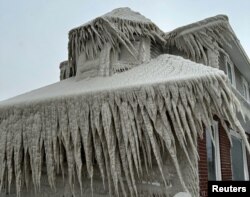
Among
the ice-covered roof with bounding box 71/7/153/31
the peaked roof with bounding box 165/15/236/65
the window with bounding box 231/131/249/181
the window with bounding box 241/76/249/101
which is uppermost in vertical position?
the ice-covered roof with bounding box 71/7/153/31

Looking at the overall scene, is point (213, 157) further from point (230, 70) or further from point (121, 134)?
point (230, 70)

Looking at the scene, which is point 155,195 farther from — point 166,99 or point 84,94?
point 84,94

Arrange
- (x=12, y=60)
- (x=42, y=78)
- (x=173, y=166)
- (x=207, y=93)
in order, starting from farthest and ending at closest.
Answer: (x=42, y=78)
(x=12, y=60)
(x=173, y=166)
(x=207, y=93)

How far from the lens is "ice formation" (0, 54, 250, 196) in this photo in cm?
468

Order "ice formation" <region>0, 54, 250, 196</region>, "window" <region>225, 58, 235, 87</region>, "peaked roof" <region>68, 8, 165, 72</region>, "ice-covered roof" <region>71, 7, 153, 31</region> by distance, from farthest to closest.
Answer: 1. "window" <region>225, 58, 235, 87</region>
2. "ice-covered roof" <region>71, 7, 153, 31</region>
3. "peaked roof" <region>68, 8, 165, 72</region>
4. "ice formation" <region>0, 54, 250, 196</region>

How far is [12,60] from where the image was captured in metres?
26.5

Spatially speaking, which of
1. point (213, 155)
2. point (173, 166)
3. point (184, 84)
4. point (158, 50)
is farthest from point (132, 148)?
point (158, 50)

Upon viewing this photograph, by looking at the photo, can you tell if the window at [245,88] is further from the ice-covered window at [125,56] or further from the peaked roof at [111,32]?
the ice-covered window at [125,56]

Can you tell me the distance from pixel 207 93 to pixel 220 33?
16.6 ft

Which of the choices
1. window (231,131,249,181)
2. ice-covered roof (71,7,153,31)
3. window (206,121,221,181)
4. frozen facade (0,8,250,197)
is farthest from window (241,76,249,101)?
A: frozen facade (0,8,250,197)

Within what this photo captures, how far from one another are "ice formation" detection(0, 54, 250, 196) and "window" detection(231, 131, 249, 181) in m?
5.17

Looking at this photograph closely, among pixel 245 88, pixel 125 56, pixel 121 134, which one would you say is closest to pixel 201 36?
pixel 125 56

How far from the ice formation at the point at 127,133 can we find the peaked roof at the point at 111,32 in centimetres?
267

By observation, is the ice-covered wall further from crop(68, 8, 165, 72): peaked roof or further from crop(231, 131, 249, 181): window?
crop(231, 131, 249, 181): window
